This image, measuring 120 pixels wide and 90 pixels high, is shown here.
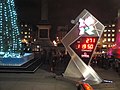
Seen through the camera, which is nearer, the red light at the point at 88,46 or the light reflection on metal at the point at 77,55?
the light reflection on metal at the point at 77,55

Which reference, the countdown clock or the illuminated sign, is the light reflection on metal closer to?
the illuminated sign

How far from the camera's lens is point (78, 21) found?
22.3 metres

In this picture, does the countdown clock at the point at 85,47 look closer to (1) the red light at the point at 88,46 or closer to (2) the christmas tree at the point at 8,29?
(1) the red light at the point at 88,46

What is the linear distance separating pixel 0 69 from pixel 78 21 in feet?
30.8

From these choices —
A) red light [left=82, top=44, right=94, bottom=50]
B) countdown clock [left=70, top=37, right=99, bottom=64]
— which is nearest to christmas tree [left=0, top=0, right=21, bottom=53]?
countdown clock [left=70, top=37, right=99, bottom=64]

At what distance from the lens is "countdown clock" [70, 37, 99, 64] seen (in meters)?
21.8

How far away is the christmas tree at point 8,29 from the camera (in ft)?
129

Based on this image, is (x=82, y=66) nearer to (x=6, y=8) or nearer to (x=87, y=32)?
(x=87, y=32)

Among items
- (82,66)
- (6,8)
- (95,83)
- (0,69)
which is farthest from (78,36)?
(6,8)

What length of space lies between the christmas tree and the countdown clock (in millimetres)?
18370

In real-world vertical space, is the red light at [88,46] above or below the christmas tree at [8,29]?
below

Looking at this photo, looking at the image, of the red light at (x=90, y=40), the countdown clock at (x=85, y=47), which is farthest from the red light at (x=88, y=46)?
the red light at (x=90, y=40)

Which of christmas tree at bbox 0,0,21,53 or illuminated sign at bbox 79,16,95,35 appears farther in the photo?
christmas tree at bbox 0,0,21,53

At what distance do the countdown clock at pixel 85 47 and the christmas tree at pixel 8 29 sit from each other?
18370mm
